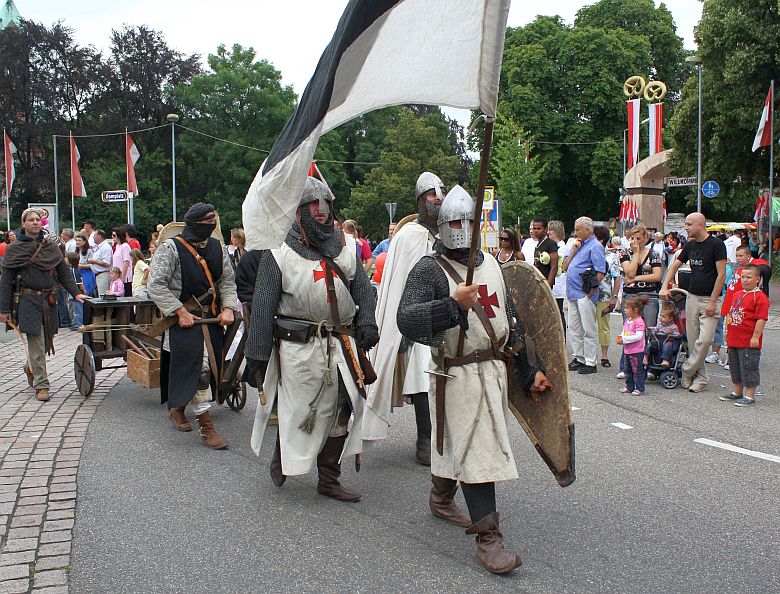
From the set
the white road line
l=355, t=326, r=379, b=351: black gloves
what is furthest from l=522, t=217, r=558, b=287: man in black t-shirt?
l=355, t=326, r=379, b=351: black gloves

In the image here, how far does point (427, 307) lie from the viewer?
396 centimetres

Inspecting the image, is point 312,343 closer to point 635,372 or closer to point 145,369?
point 145,369

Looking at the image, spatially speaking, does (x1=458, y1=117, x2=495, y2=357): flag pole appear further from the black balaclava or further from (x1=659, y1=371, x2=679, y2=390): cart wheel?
(x1=659, y1=371, x2=679, y2=390): cart wheel

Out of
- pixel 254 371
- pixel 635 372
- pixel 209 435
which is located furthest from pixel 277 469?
pixel 635 372

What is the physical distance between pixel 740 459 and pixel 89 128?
46.3 m

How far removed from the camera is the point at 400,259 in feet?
19.6

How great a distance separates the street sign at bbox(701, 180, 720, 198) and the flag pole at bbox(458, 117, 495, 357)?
20.7 metres

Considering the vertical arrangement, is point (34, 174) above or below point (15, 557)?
above

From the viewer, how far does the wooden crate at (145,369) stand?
7488 mm

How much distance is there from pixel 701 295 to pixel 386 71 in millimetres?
5833

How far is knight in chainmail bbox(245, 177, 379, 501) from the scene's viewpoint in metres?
4.92

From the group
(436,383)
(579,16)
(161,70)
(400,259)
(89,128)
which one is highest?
(579,16)

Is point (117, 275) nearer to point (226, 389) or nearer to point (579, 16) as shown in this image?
point (226, 389)

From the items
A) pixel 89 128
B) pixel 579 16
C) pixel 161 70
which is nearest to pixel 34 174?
pixel 89 128
